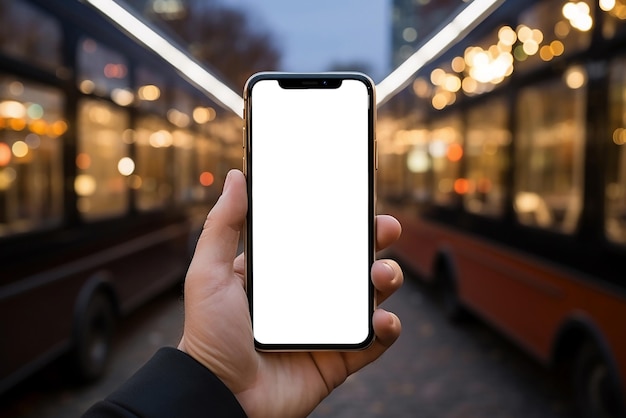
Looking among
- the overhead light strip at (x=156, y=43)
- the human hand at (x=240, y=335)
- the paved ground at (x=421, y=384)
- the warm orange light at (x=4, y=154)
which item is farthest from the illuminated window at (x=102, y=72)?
the human hand at (x=240, y=335)

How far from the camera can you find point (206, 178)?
13.5 m

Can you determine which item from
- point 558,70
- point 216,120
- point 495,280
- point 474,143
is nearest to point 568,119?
point 558,70

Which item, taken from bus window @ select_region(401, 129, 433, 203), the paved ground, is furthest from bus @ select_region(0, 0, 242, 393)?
bus window @ select_region(401, 129, 433, 203)

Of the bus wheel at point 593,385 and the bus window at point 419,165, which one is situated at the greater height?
the bus window at point 419,165

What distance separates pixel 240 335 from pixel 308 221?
0.30m

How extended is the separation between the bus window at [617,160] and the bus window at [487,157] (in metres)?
2.45

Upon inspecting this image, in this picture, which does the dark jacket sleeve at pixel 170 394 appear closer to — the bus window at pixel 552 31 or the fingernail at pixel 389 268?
the fingernail at pixel 389 268

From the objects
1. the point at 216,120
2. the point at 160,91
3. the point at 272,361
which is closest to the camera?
the point at 272,361

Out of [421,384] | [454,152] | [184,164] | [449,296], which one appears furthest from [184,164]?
[421,384]

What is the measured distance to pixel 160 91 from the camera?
32.3 feet

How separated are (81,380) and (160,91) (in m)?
4.13

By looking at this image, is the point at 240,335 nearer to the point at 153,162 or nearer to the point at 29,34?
the point at 29,34

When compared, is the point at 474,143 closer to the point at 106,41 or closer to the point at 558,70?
the point at 558,70

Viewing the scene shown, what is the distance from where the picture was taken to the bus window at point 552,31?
547 cm
